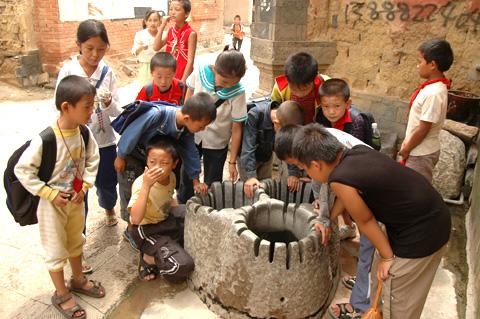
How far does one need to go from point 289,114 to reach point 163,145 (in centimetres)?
94

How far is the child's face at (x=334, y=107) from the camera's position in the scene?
3057 mm

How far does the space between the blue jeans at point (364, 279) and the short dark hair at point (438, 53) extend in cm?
155

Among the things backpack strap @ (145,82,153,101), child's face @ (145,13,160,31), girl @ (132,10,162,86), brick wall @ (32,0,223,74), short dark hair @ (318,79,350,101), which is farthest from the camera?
brick wall @ (32,0,223,74)

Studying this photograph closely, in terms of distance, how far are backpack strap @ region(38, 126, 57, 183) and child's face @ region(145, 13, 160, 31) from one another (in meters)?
3.24

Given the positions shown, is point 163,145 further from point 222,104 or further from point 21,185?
point 21,185

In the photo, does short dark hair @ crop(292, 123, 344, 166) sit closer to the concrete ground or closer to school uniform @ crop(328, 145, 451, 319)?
school uniform @ crop(328, 145, 451, 319)

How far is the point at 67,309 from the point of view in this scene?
2.73 metres

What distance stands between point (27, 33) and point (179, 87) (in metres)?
6.89

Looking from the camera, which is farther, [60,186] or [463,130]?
[463,130]

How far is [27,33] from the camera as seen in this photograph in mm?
8953

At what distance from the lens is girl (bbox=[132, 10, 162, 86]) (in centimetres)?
506

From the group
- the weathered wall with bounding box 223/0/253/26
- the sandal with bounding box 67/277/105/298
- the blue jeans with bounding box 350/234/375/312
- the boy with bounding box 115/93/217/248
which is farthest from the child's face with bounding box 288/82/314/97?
the weathered wall with bounding box 223/0/253/26

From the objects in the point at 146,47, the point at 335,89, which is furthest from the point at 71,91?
the point at 146,47

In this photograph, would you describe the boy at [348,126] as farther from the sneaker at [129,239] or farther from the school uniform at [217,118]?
the sneaker at [129,239]
